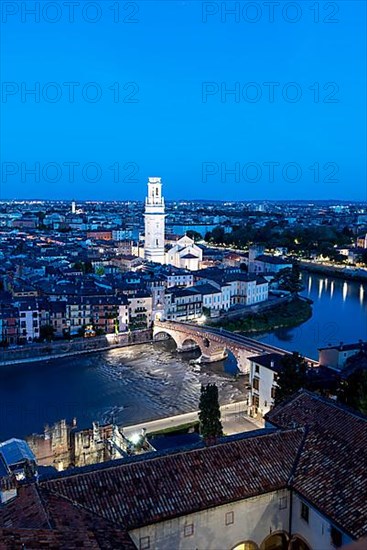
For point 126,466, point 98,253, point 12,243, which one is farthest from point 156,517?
point 12,243

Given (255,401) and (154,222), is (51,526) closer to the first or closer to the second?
(255,401)

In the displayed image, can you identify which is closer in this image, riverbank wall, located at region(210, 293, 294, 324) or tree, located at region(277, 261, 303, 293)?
riverbank wall, located at region(210, 293, 294, 324)

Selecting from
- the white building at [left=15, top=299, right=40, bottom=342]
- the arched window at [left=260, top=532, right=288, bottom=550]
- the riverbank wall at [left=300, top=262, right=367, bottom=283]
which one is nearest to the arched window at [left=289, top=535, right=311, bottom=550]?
the arched window at [left=260, top=532, right=288, bottom=550]

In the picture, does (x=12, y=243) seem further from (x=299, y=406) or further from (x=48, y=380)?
(x=299, y=406)

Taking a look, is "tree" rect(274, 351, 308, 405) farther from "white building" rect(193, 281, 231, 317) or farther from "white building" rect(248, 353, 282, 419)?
"white building" rect(193, 281, 231, 317)

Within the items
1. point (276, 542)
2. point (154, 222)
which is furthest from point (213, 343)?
point (154, 222)

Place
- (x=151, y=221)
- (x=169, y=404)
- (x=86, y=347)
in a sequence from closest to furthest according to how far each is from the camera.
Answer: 1. (x=169, y=404)
2. (x=86, y=347)
3. (x=151, y=221)
